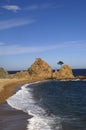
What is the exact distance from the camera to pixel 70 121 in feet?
90.1

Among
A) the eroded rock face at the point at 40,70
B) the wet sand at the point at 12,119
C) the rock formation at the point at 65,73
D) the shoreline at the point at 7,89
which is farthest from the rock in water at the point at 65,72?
the wet sand at the point at 12,119

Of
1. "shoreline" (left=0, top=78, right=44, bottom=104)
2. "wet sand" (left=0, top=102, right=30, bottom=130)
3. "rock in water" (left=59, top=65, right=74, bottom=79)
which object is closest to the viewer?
"wet sand" (left=0, top=102, right=30, bottom=130)

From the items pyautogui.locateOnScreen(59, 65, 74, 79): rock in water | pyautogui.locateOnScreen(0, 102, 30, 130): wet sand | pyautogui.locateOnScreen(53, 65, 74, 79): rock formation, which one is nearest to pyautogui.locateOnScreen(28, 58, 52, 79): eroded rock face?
pyautogui.locateOnScreen(53, 65, 74, 79): rock formation

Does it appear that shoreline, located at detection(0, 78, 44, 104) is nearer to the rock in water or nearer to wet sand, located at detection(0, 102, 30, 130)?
wet sand, located at detection(0, 102, 30, 130)

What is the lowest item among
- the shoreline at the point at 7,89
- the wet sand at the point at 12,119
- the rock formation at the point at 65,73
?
the wet sand at the point at 12,119

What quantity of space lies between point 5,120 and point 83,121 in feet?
23.2

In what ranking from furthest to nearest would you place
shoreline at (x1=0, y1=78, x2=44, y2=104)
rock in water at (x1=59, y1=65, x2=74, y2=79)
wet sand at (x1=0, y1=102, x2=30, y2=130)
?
rock in water at (x1=59, y1=65, x2=74, y2=79) → shoreline at (x1=0, y1=78, x2=44, y2=104) → wet sand at (x1=0, y1=102, x2=30, y2=130)

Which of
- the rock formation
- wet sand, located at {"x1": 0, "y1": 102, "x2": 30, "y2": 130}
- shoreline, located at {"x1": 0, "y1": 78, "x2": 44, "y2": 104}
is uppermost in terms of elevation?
the rock formation

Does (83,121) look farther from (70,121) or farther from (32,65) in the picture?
(32,65)

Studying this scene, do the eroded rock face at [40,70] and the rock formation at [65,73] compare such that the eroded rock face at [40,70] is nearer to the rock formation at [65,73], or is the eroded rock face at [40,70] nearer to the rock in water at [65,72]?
the rock formation at [65,73]

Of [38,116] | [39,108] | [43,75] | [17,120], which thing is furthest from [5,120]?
[43,75]

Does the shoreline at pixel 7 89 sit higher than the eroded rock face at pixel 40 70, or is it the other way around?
the eroded rock face at pixel 40 70

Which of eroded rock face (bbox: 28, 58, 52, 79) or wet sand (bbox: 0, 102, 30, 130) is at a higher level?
eroded rock face (bbox: 28, 58, 52, 79)

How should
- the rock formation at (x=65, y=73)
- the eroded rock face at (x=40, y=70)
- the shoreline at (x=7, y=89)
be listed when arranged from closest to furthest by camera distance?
1. the shoreline at (x=7, y=89)
2. the rock formation at (x=65, y=73)
3. the eroded rock face at (x=40, y=70)
